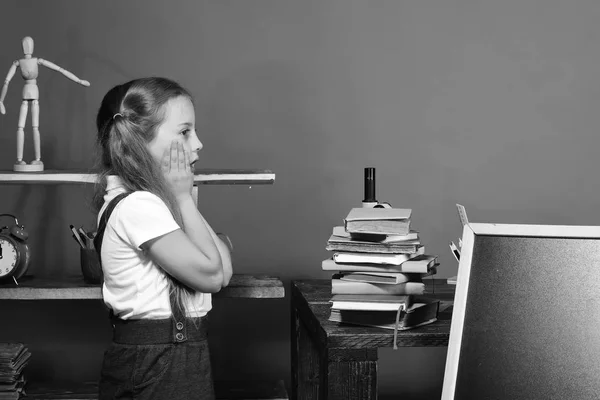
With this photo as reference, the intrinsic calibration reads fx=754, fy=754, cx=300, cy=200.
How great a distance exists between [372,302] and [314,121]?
4.50ft

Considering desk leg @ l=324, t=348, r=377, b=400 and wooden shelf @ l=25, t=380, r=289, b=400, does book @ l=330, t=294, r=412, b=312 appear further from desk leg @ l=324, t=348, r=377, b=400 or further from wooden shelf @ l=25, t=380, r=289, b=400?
wooden shelf @ l=25, t=380, r=289, b=400

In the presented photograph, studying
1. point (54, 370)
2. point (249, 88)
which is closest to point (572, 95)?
point (249, 88)

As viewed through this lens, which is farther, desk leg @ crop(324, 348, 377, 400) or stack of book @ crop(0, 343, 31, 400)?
stack of book @ crop(0, 343, 31, 400)

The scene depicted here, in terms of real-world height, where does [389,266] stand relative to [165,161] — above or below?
below

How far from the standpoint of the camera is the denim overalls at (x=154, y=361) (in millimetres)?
1654

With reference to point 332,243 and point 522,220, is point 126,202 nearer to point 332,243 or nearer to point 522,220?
point 332,243

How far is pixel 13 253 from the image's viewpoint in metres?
2.25

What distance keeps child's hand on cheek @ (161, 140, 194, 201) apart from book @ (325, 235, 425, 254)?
0.38 metres

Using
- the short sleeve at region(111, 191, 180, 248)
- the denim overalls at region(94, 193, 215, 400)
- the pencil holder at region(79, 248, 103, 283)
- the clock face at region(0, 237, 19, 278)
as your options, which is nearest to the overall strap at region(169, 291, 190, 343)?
the denim overalls at region(94, 193, 215, 400)

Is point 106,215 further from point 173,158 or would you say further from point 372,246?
point 372,246

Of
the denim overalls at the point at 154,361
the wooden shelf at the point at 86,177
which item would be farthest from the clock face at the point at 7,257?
the denim overalls at the point at 154,361

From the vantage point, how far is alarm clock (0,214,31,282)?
7.34ft

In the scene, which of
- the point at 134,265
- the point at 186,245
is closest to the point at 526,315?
the point at 186,245

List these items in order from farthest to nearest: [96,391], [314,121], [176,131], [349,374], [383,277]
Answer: [314,121] → [96,391] → [176,131] → [383,277] → [349,374]
